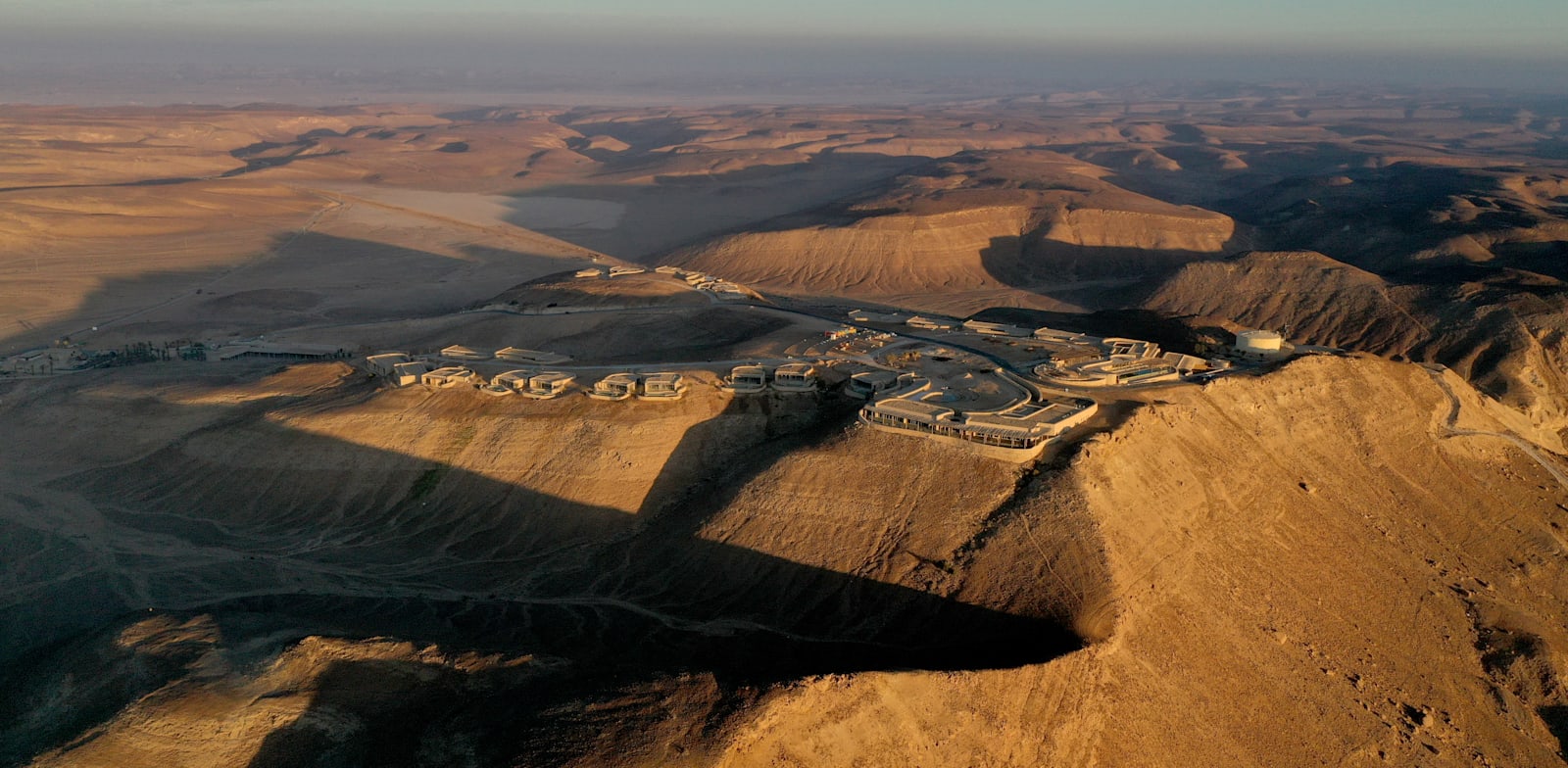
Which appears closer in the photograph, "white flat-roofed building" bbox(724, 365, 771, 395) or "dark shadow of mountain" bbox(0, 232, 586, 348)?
"white flat-roofed building" bbox(724, 365, 771, 395)

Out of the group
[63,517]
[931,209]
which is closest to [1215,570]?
[63,517]

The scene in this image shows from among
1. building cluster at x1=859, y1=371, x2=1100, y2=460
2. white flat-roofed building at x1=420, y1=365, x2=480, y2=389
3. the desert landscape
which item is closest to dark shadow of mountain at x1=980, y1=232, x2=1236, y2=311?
the desert landscape

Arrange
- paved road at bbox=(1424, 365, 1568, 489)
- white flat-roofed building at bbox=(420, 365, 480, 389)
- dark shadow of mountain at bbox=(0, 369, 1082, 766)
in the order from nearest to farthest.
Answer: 1. dark shadow of mountain at bbox=(0, 369, 1082, 766)
2. paved road at bbox=(1424, 365, 1568, 489)
3. white flat-roofed building at bbox=(420, 365, 480, 389)

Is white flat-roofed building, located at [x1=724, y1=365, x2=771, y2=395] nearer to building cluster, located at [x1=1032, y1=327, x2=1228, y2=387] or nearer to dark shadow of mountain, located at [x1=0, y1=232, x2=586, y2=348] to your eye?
building cluster, located at [x1=1032, y1=327, x2=1228, y2=387]

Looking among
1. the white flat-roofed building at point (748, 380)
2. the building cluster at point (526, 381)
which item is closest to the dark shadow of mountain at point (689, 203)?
the building cluster at point (526, 381)

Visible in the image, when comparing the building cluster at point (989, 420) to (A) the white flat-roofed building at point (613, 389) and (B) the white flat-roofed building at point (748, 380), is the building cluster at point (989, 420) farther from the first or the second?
(A) the white flat-roofed building at point (613, 389)

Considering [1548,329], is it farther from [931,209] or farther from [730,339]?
[931,209]
